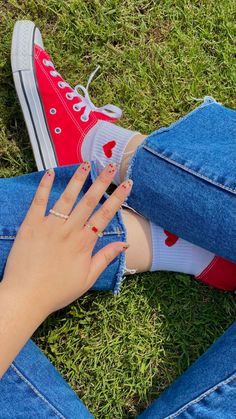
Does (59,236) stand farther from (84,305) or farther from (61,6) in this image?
(61,6)

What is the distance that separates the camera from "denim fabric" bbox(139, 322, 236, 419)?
53.5 inches

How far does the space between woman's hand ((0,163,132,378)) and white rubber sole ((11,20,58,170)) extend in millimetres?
416

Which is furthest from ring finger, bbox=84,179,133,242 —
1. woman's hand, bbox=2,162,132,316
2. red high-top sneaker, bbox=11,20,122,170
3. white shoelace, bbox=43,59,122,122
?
white shoelace, bbox=43,59,122,122

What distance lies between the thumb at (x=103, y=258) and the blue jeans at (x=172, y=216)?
2.6 inches

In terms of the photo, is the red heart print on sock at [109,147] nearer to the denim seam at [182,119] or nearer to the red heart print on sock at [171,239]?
the denim seam at [182,119]

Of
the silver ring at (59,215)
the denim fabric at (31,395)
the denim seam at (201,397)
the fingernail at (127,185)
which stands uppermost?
the fingernail at (127,185)

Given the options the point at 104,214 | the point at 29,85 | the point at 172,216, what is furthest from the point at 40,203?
the point at 29,85

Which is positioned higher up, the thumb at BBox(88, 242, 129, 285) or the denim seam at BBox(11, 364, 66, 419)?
the thumb at BBox(88, 242, 129, 285)

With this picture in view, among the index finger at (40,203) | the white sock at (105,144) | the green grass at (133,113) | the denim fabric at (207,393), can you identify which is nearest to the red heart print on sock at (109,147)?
the white sock at (105,144)

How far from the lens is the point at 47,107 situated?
177 centimetres

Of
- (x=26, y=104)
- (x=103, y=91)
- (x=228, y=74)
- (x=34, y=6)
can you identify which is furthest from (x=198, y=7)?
(x=26, y=104)

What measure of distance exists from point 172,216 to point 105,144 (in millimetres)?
330

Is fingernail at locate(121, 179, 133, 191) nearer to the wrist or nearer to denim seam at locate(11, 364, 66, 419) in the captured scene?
the wrist

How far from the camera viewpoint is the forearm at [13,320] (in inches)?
47.9
